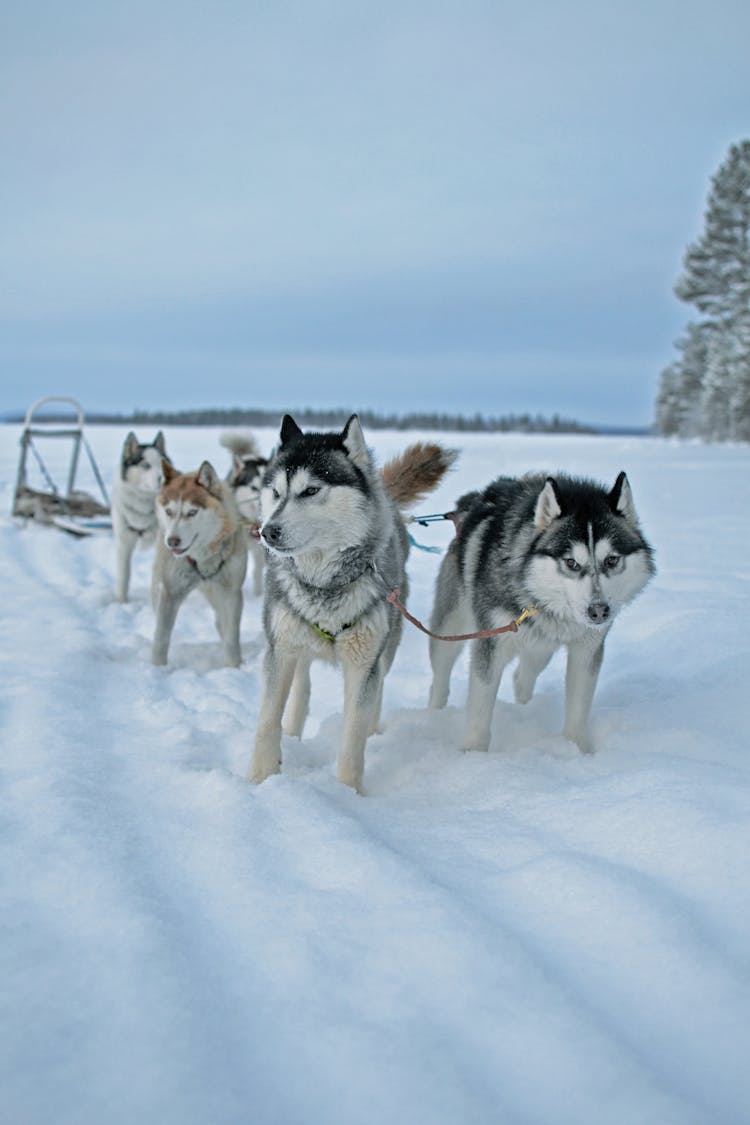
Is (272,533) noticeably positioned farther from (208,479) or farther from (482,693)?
(208,479)

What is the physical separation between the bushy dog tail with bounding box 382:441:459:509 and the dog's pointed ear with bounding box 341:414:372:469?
2.96ft

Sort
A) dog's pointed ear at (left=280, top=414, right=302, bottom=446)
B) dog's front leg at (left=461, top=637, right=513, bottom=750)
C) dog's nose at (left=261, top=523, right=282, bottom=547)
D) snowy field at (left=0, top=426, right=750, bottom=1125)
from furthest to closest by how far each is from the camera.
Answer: dog's front leg at (left=461, top=637, right=513, bottom=750), dog's pointed ear at (left=280, top=414, right=302, bottom=446), dog's nose at (left=261, top=523, right=282, bottom=547), snowy field at (left=0, top=426, right=750, bottom=1125)

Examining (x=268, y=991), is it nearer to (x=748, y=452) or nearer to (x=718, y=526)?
(x=718, y=526)

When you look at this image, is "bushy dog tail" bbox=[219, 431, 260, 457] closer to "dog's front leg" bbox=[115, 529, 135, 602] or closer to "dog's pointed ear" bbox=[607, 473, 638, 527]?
"dog's front leg" bbox=[115, 529, 135, 602]

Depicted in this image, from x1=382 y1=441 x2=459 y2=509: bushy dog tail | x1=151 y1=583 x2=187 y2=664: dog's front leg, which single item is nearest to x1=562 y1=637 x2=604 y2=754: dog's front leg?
x1=382 y1=441 x2=459 y2=509: bushy dog tail

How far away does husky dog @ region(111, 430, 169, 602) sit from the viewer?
7305mm

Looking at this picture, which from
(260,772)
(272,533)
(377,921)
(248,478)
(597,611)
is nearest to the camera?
(377,921)

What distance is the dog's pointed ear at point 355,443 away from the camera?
128 inches

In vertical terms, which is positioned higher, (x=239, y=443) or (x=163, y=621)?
(x=239, y=443)

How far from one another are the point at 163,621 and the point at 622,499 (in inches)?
135

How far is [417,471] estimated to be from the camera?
14.1 feet

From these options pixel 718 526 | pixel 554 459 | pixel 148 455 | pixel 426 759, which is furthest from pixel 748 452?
pixel 426 759

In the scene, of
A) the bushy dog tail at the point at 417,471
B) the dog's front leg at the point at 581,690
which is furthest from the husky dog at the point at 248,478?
the dog's front leg at the point at 581,690

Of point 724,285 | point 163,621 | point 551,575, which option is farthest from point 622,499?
point 724,285
